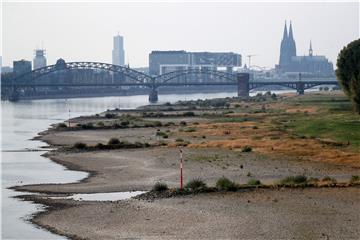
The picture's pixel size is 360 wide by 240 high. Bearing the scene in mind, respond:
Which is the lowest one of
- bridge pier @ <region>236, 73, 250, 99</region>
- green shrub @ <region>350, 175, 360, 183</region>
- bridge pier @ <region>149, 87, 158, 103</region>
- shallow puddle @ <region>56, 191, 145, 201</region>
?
shallow puddle @ <region>56, 191, 145, 201</region>

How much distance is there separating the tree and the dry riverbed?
1286cm

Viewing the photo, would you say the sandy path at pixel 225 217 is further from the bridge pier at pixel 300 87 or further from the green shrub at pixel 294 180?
the bridge pier at pixel 300 87

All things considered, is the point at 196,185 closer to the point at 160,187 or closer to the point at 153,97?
the point at 160,187

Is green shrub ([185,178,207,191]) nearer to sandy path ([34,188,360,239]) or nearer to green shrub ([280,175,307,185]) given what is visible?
sandy path ([34,188,360,239])

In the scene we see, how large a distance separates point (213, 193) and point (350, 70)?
48275 millimetres

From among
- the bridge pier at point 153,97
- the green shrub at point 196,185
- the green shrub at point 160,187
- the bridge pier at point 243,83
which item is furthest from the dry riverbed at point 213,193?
the bridge pier at point 243,83

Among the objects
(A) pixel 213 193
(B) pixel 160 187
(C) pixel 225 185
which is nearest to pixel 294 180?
(C) pixel 225 185

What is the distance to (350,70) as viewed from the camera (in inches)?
3022

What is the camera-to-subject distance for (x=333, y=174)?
36.5 metres

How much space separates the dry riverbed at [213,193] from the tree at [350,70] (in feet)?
42.2

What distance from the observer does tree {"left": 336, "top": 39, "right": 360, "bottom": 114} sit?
72.9 m

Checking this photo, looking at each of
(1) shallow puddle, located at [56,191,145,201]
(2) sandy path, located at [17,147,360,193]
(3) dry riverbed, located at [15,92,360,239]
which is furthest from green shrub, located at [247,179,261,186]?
(1) shallow puddle, located at [56,191,145,201]

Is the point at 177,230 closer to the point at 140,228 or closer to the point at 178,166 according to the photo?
the point at 140,228

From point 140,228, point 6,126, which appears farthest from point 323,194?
point 6,126
